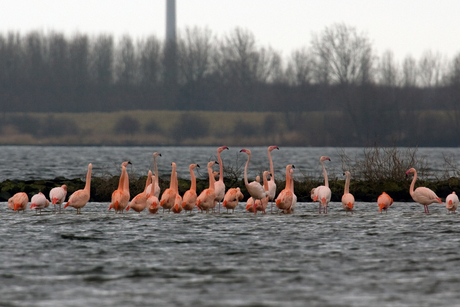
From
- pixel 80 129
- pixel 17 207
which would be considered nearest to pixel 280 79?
pixel 80 129

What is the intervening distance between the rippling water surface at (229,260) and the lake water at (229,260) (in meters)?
0.02

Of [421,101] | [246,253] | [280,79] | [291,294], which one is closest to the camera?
[291,294]

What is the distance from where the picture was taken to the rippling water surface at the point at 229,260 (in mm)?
9328

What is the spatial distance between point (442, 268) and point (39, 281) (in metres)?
6.46

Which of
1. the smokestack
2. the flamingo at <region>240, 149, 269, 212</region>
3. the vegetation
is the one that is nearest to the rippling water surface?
the flamingo at <region>240, 149, 269, 212</region>

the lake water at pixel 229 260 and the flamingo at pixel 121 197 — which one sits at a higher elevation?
the flamingo at pixel 121 197

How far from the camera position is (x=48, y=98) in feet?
357

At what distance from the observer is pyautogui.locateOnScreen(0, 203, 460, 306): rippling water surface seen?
933cm

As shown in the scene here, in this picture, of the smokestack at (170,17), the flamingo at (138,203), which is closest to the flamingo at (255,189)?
the flamingo at (138,203)

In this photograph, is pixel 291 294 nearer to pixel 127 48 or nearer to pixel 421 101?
pixel 421 101

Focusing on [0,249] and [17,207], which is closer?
[0,249]

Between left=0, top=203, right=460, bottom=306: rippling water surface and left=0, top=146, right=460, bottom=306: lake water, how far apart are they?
2cm

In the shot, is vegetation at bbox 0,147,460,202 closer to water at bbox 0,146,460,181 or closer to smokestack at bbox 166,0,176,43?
water at bbox 0,146,460,181

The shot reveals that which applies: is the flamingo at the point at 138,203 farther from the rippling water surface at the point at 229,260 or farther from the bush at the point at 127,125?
the bush at the point at 127,125
